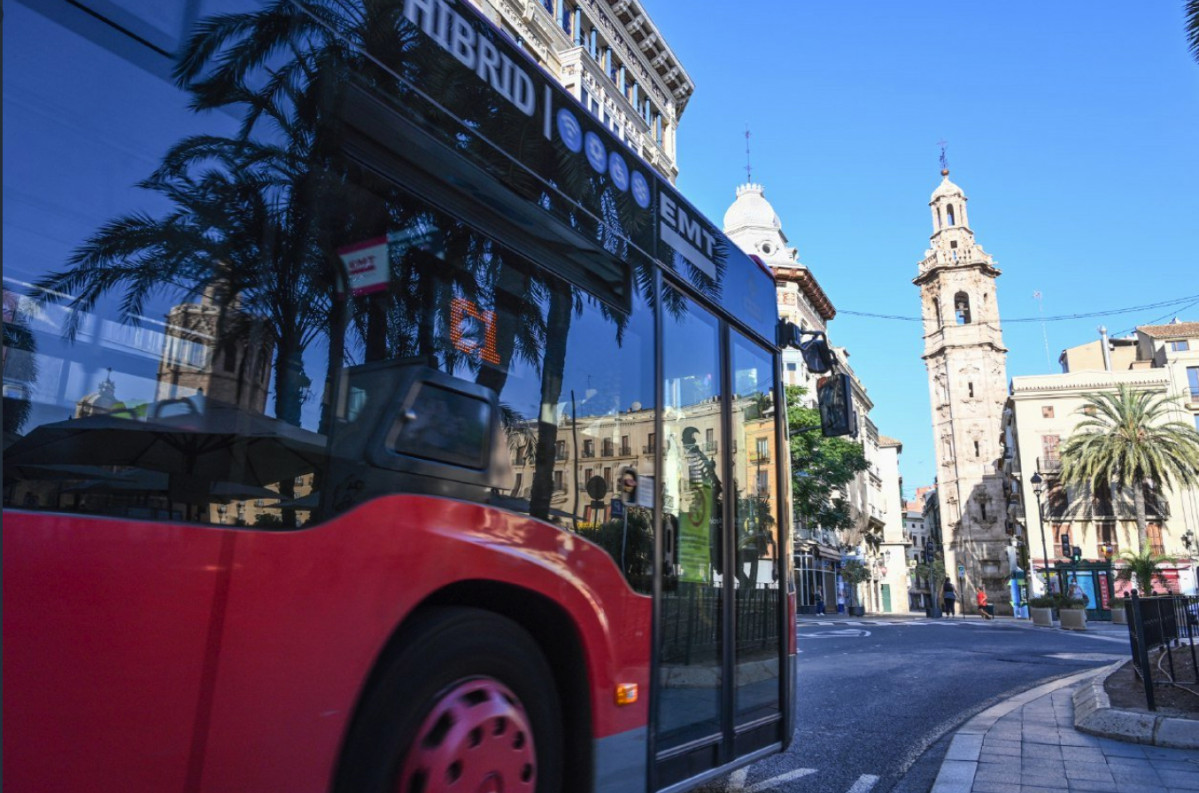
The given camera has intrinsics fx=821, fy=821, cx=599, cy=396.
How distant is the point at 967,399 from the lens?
228 feet

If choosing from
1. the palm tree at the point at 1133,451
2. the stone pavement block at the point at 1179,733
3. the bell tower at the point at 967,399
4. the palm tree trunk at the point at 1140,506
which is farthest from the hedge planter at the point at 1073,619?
the bell tower at the point at 967,399

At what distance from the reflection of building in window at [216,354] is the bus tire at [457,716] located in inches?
32.4

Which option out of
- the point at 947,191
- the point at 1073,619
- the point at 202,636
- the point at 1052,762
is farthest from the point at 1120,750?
the point at 947,191

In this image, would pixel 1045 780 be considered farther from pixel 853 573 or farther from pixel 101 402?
pixel 853 573

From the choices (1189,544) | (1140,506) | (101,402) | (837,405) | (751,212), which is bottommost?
(101,402)

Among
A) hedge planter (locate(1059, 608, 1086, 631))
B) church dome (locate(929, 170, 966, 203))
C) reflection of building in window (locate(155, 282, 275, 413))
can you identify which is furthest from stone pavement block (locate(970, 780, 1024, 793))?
church dome (locate(929, 170, 966, 203))

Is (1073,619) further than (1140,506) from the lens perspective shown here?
No

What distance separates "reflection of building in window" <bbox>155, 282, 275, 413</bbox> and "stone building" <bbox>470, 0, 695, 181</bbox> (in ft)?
75.7

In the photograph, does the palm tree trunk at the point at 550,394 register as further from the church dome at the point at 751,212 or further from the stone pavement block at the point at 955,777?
the church dome at the point at 751,212

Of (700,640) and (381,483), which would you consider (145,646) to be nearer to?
(381,483)

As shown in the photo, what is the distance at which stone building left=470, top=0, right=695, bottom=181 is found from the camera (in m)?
26.5

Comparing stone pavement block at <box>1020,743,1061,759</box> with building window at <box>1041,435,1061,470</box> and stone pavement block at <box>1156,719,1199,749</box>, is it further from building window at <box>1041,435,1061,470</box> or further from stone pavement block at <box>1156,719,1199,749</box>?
building window at <box>1041,435,1061,470</box>

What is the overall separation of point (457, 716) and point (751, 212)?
66.8 meters

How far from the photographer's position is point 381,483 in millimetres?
2191
